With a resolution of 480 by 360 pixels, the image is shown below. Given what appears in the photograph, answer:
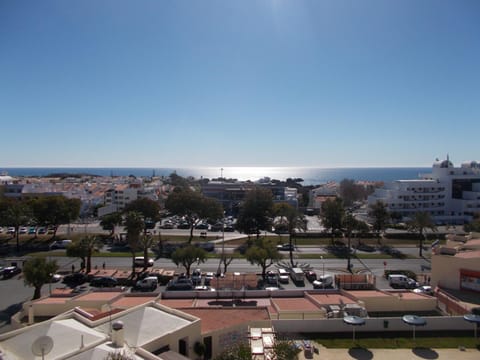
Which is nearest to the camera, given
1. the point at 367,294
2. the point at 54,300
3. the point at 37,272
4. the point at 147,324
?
the point at 147,324

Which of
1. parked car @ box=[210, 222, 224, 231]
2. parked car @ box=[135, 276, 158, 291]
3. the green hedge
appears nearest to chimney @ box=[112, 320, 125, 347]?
parked car @ box=[135, 276, 158, 291]

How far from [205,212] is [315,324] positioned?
141 ft

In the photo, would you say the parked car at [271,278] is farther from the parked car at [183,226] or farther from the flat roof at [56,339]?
the parked car at [183,226]

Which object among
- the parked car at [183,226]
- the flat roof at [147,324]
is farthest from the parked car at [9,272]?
the parked car at [183,226]

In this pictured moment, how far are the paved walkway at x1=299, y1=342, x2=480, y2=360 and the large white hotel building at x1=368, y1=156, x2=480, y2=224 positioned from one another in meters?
62.9

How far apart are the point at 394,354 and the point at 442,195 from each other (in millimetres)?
74486

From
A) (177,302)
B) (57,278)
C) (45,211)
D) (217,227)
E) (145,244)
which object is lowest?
(57,278)

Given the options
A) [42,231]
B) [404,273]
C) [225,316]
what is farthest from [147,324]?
[42,231]

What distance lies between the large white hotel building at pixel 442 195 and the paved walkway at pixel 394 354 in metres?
62.9

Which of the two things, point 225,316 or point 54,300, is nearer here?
point 225,316

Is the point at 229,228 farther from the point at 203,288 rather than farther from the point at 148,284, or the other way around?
the point at 203,288

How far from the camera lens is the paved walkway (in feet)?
62.1

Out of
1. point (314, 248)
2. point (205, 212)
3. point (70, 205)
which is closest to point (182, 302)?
point (314, 248)

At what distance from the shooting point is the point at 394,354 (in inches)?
761
